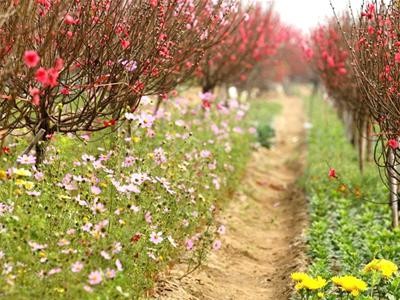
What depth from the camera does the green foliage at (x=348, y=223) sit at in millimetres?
6344

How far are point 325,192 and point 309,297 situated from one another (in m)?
4.68

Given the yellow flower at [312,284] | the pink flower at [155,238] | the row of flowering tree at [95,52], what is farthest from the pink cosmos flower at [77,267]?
the yellow flower at [312,284]

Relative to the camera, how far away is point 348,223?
791 cm

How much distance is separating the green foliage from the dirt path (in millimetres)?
293

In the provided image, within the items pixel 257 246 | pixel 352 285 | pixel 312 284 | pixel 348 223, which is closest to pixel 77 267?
pixel 312 284

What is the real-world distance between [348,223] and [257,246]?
1.15 meters

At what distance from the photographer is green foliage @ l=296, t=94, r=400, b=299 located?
634cm

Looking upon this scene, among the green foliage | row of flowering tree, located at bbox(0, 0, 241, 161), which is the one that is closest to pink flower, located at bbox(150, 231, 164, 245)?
row of flowering tree, located at bbox(0, 0, 241, 161)

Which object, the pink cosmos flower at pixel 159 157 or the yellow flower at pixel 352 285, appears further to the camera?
the pink cosmos flower at pixel 159 157

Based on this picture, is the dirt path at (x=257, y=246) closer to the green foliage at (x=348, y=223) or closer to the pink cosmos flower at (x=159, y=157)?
the green foliage at (x=348, y=223)

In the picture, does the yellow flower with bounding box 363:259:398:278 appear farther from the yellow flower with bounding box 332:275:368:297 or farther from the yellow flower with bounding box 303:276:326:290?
the yellow flower with bounding box 303:276:326:290

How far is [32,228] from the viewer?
4621 mm

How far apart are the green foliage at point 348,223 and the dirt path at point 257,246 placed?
0.29m

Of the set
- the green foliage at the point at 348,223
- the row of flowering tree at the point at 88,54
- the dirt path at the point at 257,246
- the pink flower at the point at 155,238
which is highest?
the row of flowering tree at the point at 88,54
